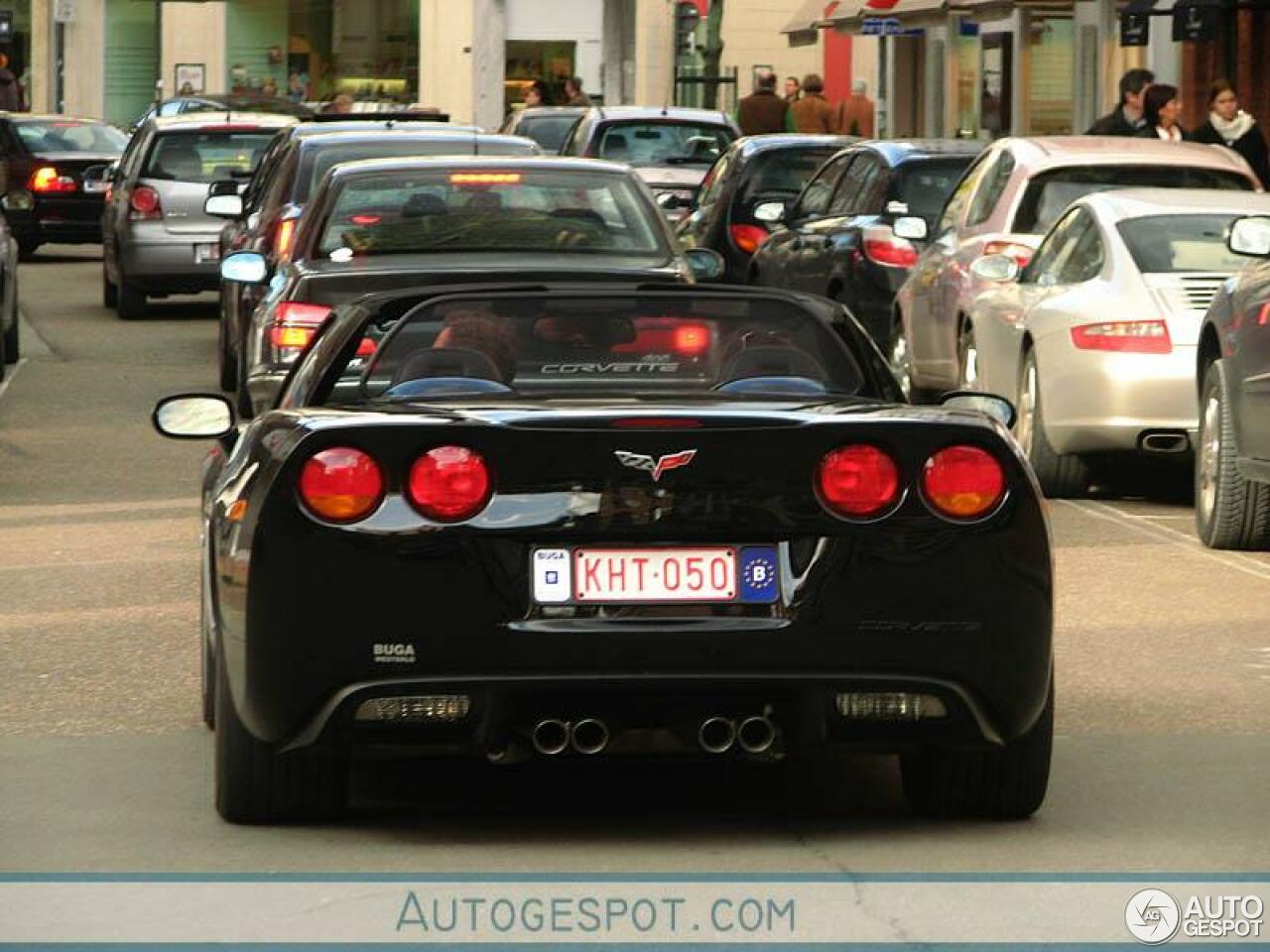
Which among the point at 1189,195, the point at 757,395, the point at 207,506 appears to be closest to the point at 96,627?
the point at 207,506

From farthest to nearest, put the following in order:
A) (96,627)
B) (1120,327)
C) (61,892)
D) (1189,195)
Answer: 1. (1189,195)
2. (1120,327)
3. (96,627)
4. (61,892)

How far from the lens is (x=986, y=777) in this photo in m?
7.09

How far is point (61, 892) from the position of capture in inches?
253

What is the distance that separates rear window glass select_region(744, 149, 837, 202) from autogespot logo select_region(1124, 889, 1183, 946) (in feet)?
59.6

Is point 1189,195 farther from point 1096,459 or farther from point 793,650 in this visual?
point 793,650

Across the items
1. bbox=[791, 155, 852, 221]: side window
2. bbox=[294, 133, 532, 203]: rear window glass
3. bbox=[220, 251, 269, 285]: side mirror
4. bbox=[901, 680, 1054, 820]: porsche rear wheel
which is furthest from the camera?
bbox=[791, 155, 852, 221]: side window

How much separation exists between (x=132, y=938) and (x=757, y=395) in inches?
77.5

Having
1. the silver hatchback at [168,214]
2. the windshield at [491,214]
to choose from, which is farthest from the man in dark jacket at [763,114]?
the windshield at [491,214]

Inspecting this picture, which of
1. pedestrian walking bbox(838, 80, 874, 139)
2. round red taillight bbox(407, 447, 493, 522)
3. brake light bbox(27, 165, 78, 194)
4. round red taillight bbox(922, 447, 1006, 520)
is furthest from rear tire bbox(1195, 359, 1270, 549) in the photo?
pedestrian walking bbox(838, 80, 874, 139)

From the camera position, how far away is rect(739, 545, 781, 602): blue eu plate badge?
21.9 feet

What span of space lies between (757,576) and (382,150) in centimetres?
1111

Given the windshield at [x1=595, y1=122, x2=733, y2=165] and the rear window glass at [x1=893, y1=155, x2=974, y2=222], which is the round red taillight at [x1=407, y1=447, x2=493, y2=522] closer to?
the rear window glass at [x1=893, y1=155, x2=974, y2=222]

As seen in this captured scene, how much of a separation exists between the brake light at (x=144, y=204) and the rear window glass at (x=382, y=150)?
25.9 ft

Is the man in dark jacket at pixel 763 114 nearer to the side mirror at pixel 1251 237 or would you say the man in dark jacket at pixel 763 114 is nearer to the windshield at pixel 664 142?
the windshield at pixel 664 142
